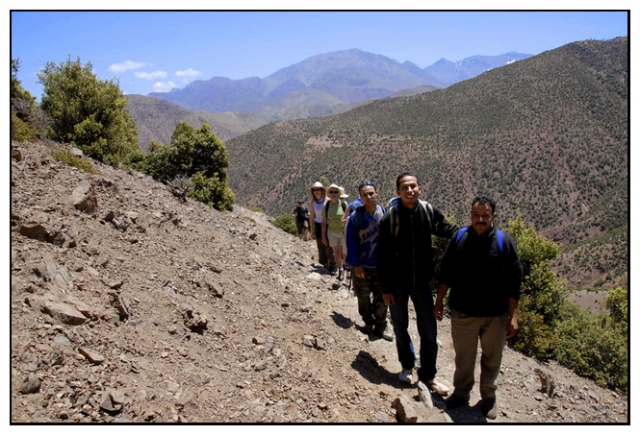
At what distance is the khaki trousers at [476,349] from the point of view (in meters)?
3.50

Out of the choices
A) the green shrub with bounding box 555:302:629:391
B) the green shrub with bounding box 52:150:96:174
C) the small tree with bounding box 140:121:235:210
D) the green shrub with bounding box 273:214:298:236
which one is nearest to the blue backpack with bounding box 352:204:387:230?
the green shrub with bounding box 555:302:629:391

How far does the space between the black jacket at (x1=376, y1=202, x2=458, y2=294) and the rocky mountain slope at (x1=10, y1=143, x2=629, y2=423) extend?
1.06m

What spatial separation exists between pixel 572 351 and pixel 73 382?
322 inches

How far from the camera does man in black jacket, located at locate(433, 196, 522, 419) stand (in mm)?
3342

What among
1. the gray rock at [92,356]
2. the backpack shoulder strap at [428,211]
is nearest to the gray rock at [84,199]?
the gray rock at [92,356]

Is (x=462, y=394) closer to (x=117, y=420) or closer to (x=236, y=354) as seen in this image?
(x=236, y=354)

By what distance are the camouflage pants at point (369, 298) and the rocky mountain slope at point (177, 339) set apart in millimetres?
252

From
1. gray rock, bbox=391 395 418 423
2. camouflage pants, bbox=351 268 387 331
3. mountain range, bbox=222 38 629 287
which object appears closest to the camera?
gray rock, bbox=391 395 418 423

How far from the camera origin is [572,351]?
7703 mm

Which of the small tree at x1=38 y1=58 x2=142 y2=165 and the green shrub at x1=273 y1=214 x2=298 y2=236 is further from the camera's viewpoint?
the green shrub at x1=273 y1=214 x2=298 y2=236

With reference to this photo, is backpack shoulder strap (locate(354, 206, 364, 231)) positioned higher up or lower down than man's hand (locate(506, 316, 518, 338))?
higher up

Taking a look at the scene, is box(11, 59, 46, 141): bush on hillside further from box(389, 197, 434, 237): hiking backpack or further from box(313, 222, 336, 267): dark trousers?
box(389, 197, 434, 237): hiking backpack

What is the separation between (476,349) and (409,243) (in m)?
1.10

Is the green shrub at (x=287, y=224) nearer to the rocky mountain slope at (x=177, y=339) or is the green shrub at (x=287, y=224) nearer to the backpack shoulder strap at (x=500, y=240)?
Answer: the rocky mountain slope at (x=177, y=339)
